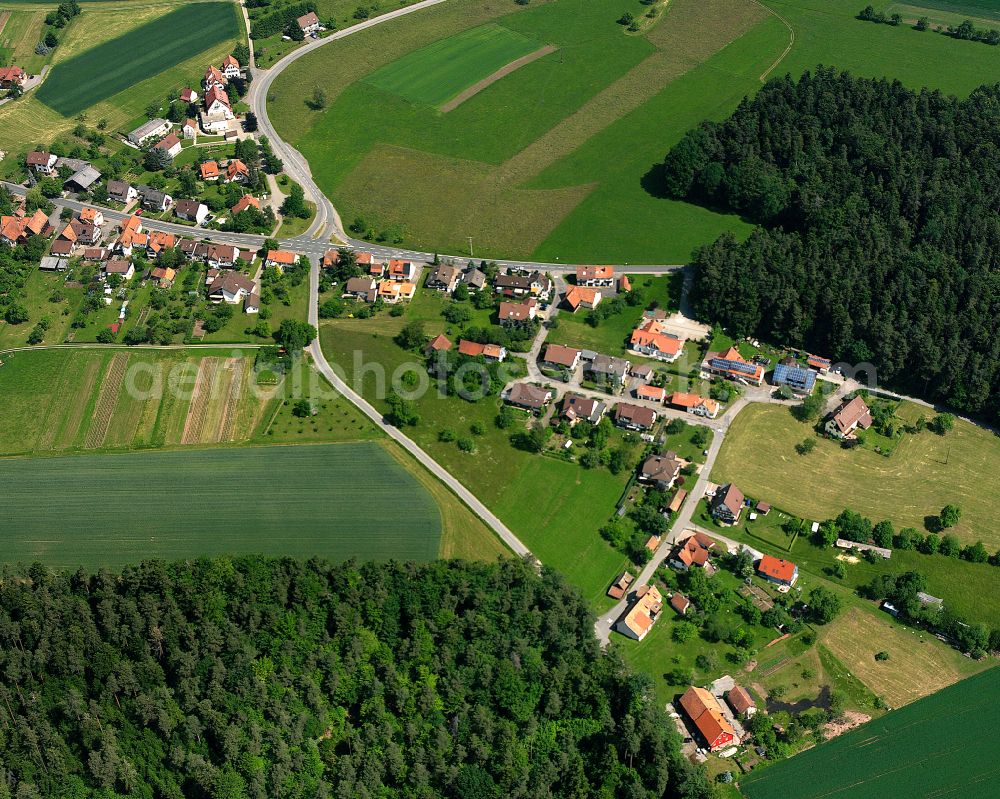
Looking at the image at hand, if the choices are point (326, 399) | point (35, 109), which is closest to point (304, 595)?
point (326, 399)

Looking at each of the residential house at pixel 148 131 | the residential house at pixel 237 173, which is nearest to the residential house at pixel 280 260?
the residential house at pixel 237 173

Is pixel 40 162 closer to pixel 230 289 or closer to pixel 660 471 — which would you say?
pixel 230 289

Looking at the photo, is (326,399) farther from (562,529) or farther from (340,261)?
(562,529)

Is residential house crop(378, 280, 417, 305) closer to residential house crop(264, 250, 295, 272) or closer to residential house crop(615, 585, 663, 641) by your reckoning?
residential house crop(264, 250, 295, 272)

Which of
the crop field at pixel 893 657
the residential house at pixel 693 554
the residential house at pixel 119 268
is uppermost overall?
the residential house at pixel 119 268

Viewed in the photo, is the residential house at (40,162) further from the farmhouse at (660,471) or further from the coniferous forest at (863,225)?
the farmhouse at (660,471)

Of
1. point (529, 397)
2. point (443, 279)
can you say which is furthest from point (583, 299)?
point (529, 397)
